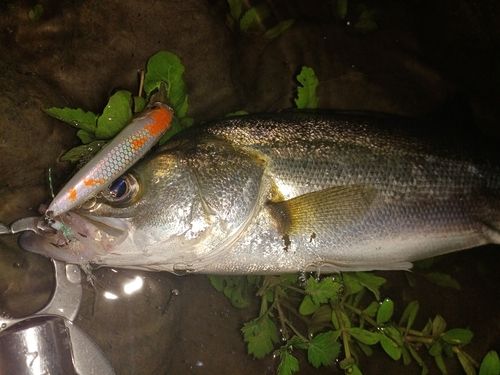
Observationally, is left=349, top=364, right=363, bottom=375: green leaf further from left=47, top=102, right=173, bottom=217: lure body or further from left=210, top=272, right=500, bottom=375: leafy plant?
left=47, top=102, right=173, bottom=217: lure body

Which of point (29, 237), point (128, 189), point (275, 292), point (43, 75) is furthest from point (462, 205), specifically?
point (43, 75)

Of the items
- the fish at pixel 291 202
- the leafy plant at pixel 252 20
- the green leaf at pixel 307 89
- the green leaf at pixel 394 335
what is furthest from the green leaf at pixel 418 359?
the leafy plant at pixel 252 20

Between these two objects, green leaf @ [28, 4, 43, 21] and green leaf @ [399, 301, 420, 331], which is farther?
green leaf @ [399, 301, 420, 331]

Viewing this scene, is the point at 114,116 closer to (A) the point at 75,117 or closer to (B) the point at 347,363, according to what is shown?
(A) the point at 75,117

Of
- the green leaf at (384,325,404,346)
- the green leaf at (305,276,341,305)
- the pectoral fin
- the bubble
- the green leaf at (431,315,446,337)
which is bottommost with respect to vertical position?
the green leaf at (431,315,446,337)

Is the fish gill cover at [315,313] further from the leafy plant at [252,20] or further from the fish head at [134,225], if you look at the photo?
the leafy plant at [252,20]

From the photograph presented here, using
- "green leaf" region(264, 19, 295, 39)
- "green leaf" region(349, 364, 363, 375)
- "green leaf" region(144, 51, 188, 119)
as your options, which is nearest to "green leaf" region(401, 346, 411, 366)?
"green leaf" region(349, 364, 363, 375)
